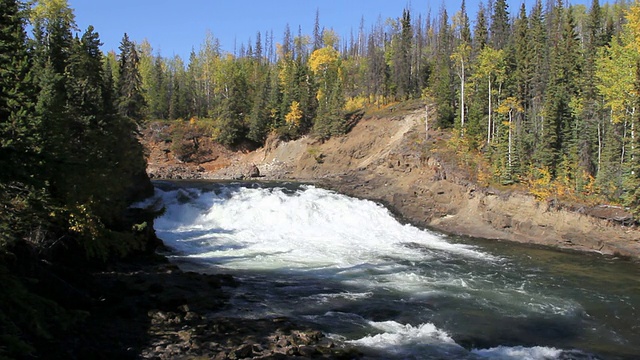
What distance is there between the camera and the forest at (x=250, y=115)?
8.51 metres

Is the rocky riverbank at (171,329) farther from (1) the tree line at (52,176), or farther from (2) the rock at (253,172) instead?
(2) the rock at (253,172)

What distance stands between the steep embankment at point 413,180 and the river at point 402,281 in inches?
80.1

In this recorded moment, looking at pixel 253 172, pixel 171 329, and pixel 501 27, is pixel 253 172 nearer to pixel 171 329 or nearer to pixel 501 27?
pixel 501 27

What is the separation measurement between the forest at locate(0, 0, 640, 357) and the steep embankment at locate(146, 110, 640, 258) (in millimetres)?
1833

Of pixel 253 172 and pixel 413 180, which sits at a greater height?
pixel 253 172

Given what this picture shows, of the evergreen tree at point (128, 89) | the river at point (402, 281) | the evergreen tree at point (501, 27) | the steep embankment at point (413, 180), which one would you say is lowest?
the river at point (402, 281)

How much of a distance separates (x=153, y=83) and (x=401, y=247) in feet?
223

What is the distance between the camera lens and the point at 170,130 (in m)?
74.9

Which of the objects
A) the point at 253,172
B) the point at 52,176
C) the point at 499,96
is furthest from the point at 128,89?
the point at 52,176

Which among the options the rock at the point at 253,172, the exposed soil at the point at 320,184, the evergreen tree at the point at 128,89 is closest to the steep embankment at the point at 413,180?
the exposed soil at the point at 320,184

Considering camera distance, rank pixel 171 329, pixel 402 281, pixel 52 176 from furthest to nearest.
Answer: pixel 402 281 < pixel 171 329 < pixel 52 176

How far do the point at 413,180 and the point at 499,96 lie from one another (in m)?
11.7

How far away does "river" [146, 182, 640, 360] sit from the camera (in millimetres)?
14383

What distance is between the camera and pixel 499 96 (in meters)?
44.2
